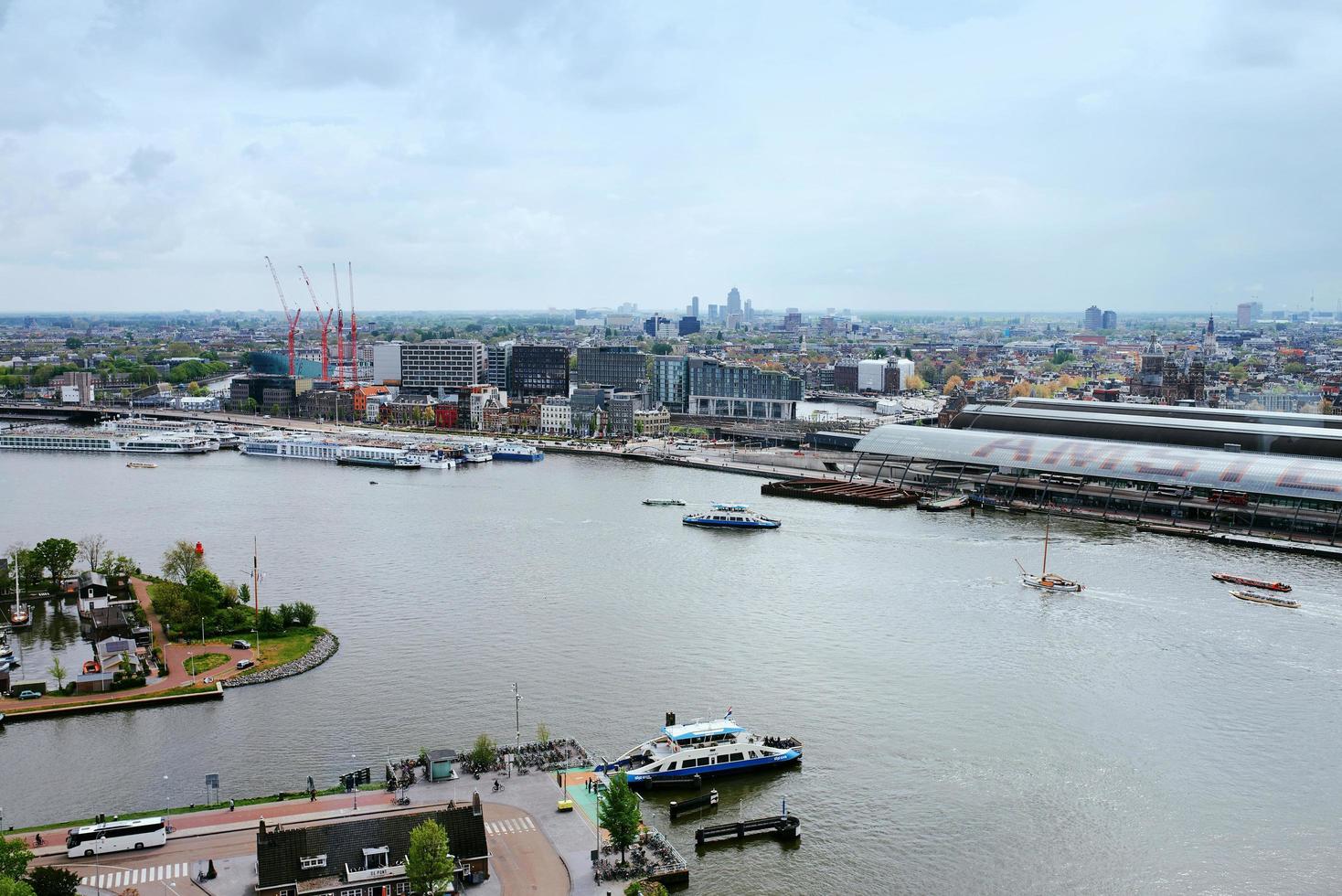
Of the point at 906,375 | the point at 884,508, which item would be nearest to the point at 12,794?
the point at 884,508

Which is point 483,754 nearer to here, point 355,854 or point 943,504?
point 355,854

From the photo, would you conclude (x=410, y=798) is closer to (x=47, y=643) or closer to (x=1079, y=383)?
(x=47, y=643)

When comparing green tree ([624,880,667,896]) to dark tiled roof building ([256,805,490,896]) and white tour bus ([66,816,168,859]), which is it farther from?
white tour bus ([66,816,168,859])

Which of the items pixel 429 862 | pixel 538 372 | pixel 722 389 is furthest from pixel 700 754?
pixel 538 372

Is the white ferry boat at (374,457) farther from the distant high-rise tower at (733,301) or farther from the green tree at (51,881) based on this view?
the distant high-rise tower at (733,301)

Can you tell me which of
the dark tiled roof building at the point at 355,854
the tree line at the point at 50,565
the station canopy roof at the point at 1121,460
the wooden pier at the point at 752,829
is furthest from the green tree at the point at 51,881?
the station canopy roof at the point at 1121,460

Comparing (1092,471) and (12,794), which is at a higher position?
(1092,471)
